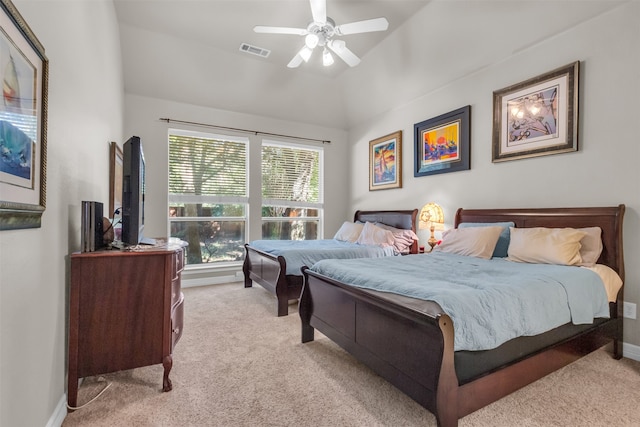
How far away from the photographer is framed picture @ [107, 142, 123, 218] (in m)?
3.27

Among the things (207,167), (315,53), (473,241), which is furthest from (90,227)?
(315,53)

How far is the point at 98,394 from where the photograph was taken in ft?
6.10

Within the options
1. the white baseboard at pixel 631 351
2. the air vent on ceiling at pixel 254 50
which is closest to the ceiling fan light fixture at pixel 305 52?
the air vent on ceiling at pixel 254 50

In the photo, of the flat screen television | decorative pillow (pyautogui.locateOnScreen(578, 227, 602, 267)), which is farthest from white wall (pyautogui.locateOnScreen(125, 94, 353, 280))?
decorative pillow (pyautogui.locateOnScreen(578, 227, 602, 267))

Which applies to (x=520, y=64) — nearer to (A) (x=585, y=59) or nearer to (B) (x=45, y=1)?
(A) (x=585, y=59)

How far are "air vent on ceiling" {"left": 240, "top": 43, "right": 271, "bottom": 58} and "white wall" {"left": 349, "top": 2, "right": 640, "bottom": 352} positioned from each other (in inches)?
67.4

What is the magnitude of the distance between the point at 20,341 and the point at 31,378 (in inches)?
9.3

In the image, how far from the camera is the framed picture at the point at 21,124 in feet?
3.45

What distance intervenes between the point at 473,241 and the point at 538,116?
1.39 meters

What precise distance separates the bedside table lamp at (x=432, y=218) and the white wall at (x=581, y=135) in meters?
0.13

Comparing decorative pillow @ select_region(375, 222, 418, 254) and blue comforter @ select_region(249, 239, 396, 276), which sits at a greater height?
decorative pillow @ select_region(375, 222, 418, 254)

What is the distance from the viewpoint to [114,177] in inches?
132

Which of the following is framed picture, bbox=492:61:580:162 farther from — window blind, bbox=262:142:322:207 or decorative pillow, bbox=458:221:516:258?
window blind, bbox=262:142:322:207

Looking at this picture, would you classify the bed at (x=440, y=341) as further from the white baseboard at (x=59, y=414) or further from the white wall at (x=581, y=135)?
the white baseboard at (x=59, y=414)
